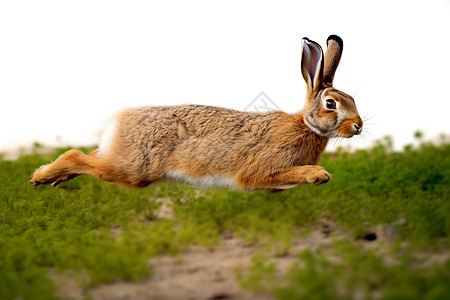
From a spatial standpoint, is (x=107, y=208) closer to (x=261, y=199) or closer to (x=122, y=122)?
(x=122, y=122)

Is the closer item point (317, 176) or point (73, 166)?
point (317, 176)

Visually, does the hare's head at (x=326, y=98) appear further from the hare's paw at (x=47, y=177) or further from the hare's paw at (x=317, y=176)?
the hare's paw at (x=47, y=177)

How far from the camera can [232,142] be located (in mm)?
6449

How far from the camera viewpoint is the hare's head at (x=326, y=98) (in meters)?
6.16

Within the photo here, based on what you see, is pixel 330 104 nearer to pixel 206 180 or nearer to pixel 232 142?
pixel 232 142

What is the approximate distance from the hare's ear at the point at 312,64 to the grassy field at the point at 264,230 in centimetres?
148

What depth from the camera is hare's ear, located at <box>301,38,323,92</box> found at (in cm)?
617

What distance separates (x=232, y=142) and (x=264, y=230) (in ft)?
3.76

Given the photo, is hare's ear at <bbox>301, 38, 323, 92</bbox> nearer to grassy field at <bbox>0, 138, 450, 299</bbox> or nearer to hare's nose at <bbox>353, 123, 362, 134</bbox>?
hare's nose at <bbox>353, 123, 362, 134</bbox>

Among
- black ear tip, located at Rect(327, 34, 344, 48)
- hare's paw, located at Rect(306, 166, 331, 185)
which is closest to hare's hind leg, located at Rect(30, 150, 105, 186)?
hare's paw, located at Rect(306, 166, 331, 185)

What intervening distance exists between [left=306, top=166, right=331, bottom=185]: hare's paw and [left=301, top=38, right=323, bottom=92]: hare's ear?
94cm

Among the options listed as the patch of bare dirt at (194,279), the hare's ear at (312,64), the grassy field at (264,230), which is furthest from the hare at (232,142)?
the patch of bare dirt at (194,279)

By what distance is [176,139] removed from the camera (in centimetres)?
646

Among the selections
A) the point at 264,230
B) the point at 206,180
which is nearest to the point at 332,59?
the point at 206,180
